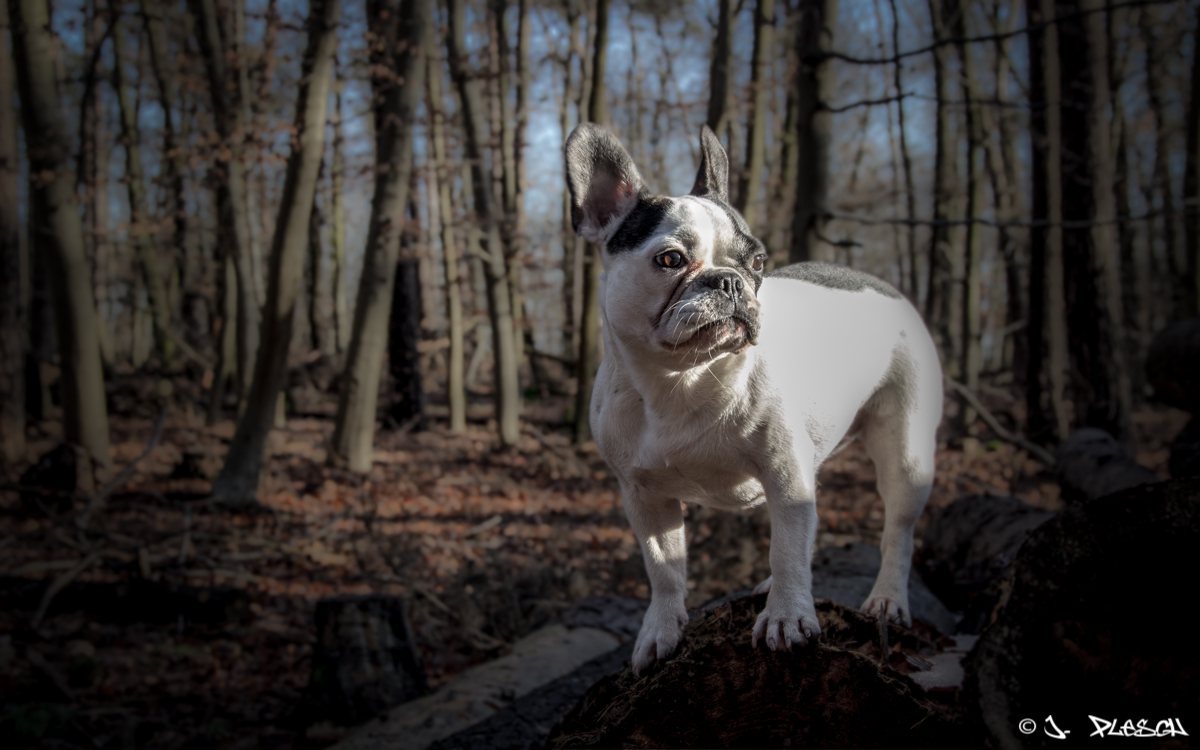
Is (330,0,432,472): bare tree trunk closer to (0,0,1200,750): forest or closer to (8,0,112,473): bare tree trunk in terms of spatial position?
(0,0,1200,750): forest

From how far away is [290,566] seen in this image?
7.84 m

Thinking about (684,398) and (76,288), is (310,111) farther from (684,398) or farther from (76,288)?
(684,398)

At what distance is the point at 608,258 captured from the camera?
2508 millimetres

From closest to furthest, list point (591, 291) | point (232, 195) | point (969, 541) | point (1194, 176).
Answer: point (969, 541), point (591, 291), point (232, 195), point (1194, 176)

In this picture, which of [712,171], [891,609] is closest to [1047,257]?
[891,609]

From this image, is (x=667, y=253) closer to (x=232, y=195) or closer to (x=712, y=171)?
(x=712, y=171)

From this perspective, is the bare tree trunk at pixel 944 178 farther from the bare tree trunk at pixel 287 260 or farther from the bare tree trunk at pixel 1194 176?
the bare tree trunk at pixel 287 260

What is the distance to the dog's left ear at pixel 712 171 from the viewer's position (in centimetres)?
268

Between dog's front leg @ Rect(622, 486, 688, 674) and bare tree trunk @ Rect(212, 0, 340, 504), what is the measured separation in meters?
8.12

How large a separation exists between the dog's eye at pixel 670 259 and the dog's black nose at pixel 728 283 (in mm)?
141

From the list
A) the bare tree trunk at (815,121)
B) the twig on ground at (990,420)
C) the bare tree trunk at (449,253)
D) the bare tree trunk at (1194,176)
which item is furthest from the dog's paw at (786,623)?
the bare tree trunk at (1194,176)

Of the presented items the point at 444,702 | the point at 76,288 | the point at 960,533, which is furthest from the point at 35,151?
the point at 960,533

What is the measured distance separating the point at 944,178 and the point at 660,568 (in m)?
15.4

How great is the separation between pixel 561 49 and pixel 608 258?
77.1ft
